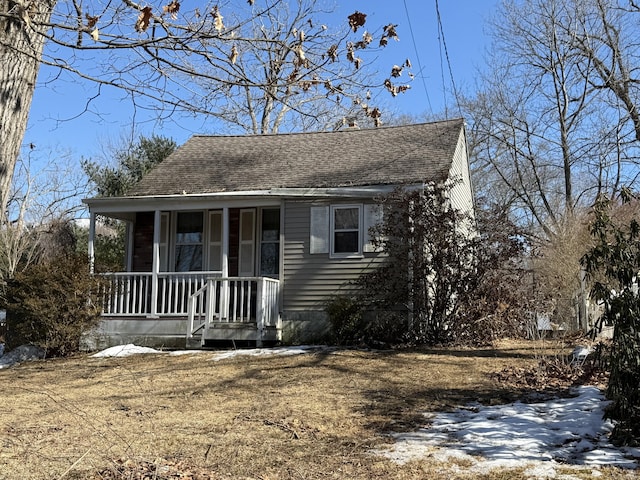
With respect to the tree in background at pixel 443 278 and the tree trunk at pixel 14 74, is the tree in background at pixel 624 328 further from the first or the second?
the tree in background at pixel 443 278

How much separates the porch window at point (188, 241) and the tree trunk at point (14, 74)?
1044cm

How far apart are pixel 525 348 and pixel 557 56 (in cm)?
1636

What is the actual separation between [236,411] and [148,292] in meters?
7.79

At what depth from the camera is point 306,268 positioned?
13.2 metres

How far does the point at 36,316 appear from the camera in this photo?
38.0ft

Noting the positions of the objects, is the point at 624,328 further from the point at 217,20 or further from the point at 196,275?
the point at 196,275

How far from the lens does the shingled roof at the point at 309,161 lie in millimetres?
13797

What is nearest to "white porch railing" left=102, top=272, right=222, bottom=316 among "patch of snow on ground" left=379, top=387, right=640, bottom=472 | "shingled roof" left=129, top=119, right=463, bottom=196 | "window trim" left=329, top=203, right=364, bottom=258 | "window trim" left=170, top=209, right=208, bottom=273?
"window trim" left=170, top=209, right=208, bottom=273

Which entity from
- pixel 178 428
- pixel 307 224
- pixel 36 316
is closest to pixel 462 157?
pixel 307 224

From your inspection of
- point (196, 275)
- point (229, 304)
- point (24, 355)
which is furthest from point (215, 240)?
point (24, 355)

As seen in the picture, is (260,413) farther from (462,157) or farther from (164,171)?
(462,157)

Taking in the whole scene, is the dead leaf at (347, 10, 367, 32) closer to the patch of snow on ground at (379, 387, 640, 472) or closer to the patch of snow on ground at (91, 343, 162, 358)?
the patch of snow on ground at (379, 387, 640, 472)

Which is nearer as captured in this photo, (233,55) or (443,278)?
(233,55)

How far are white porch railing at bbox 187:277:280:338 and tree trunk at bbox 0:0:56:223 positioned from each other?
25.9ft
